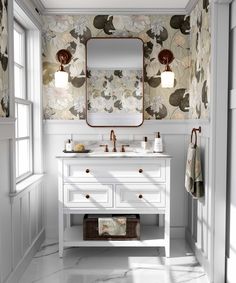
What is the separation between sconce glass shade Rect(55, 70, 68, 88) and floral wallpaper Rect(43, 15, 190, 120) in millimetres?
197

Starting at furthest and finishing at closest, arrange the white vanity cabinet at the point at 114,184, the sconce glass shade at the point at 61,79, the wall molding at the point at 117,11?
1. the wall molding at the point at 117,11
2. the sconce glass shade at the point at 61,79
3. the white vanity cabinet at the point at 114,184

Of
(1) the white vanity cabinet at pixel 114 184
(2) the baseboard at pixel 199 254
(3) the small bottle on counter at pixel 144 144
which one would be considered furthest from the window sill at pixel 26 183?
(2) the baseboard at pixel 199 254

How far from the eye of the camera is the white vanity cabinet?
3.41 m

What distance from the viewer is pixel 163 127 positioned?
Result: 13.2ft

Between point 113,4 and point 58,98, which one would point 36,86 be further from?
point 113,4

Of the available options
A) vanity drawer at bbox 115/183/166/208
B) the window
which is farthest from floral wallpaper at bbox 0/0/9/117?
vanity drawer at bbox 115/183/166/208

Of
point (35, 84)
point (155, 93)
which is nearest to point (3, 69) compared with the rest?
point (35, 84)

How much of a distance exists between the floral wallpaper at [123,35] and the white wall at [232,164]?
1148 mm

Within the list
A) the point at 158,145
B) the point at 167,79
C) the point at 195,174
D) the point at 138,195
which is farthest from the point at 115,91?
the point at 195,174

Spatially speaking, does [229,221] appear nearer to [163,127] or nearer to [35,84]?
[163,127]

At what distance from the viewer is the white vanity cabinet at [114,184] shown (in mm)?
3414

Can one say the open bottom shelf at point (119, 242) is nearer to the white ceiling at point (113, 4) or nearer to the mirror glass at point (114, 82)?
the mirror glass at point (114, 82)

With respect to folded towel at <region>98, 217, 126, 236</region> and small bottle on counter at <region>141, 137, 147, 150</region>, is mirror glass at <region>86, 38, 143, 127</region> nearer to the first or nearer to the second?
small bottle on counter at <region>141, 137, 147, 150</region>

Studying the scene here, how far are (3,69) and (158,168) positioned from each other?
161 cm
